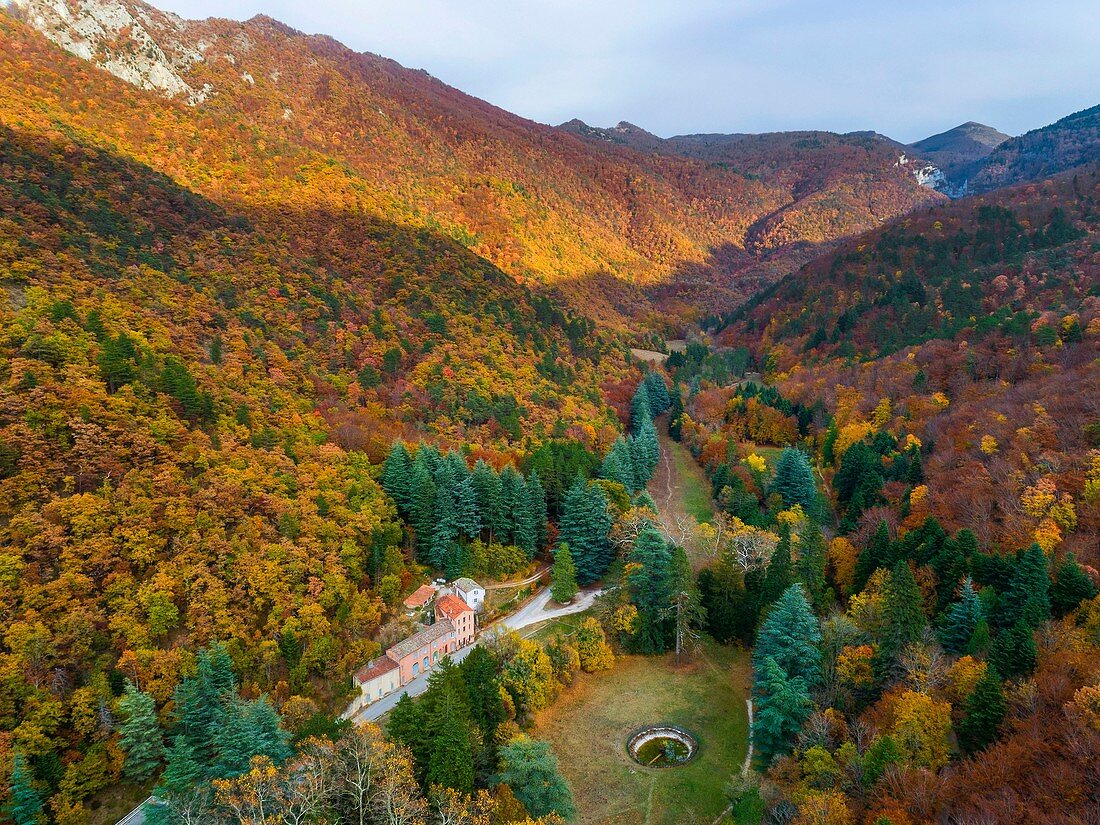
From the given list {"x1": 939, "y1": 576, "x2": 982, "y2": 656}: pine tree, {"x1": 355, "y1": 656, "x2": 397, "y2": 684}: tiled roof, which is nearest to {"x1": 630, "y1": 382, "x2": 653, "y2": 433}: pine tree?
{"x1": 939, "y1": 576, "x2": 982, "y2": 656}: pine tree

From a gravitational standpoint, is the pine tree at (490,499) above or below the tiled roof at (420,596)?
above

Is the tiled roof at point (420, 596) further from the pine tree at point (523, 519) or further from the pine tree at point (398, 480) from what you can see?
the pine tree at point (523, 519)

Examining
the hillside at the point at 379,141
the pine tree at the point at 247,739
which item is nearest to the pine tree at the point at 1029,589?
the pine tree at the point at 247,739

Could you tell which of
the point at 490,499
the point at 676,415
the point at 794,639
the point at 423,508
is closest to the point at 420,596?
the point at 423,508

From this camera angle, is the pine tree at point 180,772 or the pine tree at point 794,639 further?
the pine tree at point 794,639

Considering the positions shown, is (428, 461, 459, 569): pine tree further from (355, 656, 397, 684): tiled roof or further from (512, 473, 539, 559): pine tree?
(355, 656, 397, 684): tiled roof

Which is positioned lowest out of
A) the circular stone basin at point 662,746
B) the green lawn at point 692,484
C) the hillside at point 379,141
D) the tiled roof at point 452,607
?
the circular stone basin at point 662,746
